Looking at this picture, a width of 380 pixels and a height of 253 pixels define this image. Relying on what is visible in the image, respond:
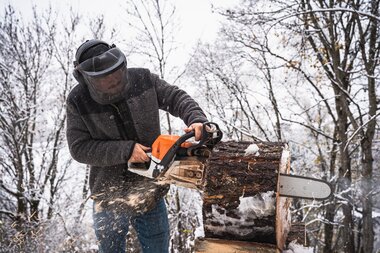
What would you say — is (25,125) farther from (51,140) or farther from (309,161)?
(309,161)

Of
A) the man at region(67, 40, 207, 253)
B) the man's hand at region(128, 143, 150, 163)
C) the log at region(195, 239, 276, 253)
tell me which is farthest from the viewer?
the man at region(67, 40, 207, 253)

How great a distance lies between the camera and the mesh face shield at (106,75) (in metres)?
1.80

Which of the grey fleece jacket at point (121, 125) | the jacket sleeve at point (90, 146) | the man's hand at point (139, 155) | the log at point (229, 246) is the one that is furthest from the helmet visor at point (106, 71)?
the log at point (229, 246)

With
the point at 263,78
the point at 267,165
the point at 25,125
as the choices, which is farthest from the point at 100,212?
the point at 25,125

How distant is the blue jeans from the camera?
82.9 inches

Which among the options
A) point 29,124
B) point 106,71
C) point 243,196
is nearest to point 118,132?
point 106,71

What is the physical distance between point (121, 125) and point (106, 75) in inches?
→ 16.0

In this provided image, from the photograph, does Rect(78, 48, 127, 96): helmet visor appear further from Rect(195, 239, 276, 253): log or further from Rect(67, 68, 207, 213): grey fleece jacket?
Rect(195, 239, 276, 253): log

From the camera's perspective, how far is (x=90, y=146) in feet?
6.50

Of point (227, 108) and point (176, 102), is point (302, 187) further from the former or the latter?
point (227, 108)

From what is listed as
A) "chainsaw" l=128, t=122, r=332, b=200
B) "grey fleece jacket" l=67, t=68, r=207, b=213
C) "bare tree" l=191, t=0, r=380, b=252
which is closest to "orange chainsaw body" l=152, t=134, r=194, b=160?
"chainsaw" l=128, t=122, r=332, b=200

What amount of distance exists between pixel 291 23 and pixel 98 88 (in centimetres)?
452

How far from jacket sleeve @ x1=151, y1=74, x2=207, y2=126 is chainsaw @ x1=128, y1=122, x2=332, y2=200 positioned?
309 millimetres

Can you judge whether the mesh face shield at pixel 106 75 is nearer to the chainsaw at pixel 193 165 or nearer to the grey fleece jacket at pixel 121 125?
the grey fleece jacket at pixel 121 125
